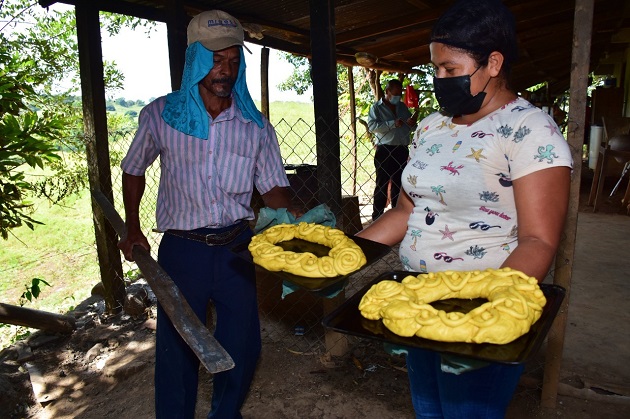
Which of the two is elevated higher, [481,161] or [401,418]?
[481,161]

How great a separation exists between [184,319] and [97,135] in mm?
2966

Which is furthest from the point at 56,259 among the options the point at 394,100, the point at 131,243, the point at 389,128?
the point at 131,243

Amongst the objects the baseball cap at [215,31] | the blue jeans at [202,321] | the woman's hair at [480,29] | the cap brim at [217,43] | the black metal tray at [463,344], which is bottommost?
the blue jeans at [202,321]

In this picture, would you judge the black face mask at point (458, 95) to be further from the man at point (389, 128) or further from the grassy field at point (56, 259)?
the man at point (389, 128)

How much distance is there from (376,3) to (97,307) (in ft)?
14.3

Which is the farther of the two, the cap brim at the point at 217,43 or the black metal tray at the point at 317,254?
the cap brim at the point at 217,43

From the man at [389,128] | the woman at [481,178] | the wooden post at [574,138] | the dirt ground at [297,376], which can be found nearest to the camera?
the woman at [481,178]

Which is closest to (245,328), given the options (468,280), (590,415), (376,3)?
(468,280)

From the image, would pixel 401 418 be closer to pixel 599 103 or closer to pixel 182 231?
pixel 182 231

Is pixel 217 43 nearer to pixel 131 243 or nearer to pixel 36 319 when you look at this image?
pixel 131 243

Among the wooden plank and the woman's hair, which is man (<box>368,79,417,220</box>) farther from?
the woman's hair

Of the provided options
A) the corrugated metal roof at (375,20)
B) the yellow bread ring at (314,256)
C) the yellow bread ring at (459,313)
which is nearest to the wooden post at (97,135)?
the corrugated metal roof at (375,20)

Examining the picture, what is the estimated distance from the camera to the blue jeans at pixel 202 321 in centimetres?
264

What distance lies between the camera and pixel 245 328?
2.79 meters
